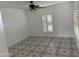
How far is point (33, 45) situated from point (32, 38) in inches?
11.0

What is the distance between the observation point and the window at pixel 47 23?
2473 millimetres

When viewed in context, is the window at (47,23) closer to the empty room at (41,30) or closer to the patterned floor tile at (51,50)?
the empty room at (41,30)

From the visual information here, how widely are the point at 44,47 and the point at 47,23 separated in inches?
24.7

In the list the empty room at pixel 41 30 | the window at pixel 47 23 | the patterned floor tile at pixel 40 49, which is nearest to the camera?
the empty room at pixel 41 30

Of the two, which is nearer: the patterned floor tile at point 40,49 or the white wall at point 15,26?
the white wall at point 15,26

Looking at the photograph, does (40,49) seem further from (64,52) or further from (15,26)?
(15,26)

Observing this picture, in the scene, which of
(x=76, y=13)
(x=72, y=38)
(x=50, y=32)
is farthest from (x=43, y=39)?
(x=76, y=13)

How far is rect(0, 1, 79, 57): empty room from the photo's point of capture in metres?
2.37

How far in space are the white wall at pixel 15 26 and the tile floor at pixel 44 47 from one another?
0.48 feet

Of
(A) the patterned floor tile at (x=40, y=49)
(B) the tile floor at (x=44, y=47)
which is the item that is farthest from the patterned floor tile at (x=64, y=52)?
(A) the patterned floor tile at (x=40, y=49)

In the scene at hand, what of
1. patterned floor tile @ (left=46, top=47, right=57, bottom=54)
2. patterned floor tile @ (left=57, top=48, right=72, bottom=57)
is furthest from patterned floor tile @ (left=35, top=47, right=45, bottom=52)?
patterned floor tile @ (left=57, top=48, right=72, bottom=57)

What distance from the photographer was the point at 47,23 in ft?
8.17

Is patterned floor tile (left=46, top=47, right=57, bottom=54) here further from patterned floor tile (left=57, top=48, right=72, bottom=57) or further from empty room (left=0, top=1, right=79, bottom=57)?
patterned floor tile (left=57, top=48, right=72, bottom=57)

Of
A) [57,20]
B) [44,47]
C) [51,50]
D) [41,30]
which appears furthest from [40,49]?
[57,20]
